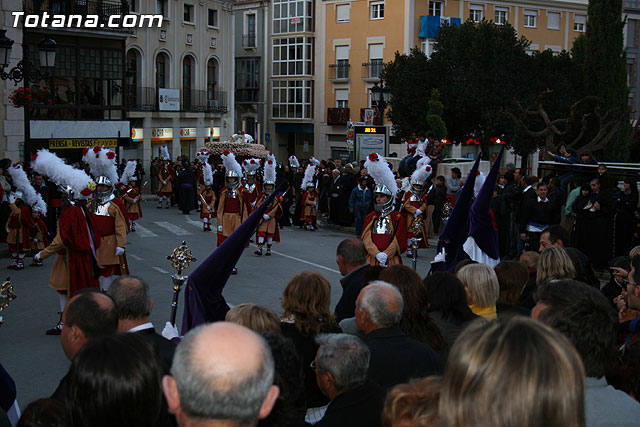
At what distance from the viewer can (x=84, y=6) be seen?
33.4 m

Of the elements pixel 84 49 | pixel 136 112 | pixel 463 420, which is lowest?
pixel 463 420

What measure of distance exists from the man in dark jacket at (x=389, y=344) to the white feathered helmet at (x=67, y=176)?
6.45 metres

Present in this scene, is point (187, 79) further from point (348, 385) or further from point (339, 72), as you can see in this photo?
point (348, 385)

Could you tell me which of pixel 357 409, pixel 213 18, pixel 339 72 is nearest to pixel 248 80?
pixel 339 72

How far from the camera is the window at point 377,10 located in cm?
4716

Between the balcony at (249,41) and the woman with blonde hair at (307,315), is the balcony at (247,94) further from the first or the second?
the woman with blonde hair at (307,315)

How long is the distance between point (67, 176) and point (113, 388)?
322 inches

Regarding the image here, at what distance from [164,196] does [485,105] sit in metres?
17.0

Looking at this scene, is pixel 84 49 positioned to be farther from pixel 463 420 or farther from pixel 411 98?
pixel 463 420

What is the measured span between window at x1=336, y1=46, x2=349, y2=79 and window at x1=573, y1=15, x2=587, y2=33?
15.7m

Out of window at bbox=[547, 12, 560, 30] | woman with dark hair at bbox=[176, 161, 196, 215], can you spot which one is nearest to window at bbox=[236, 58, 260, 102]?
window at bbox=[547, 12, 560, 30]

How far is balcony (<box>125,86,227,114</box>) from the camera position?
3778cm

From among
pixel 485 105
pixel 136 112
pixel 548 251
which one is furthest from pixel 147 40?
pixel 548 251

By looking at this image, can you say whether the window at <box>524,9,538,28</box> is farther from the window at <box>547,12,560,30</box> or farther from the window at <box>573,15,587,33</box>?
the window at <box>573,15,587,33</box>
